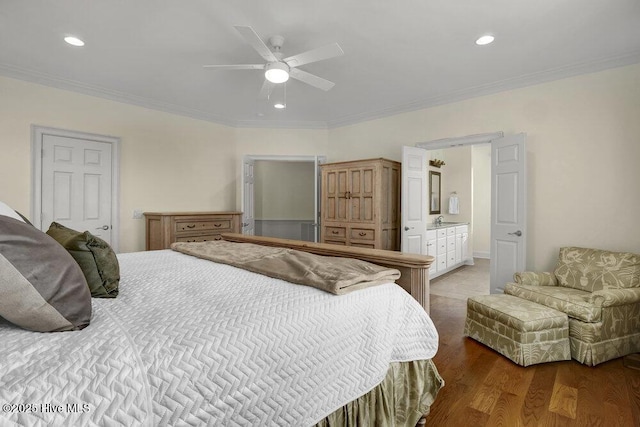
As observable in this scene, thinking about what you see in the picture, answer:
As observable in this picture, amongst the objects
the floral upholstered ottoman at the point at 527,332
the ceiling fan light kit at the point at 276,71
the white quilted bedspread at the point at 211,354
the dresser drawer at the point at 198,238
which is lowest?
the floral upholstered ottoman at the point at 527,332

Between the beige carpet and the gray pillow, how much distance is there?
418 centimetres

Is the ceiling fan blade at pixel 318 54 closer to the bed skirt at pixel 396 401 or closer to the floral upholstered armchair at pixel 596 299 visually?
the bed skirt at pixel 396 401

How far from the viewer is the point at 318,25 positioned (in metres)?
2.45

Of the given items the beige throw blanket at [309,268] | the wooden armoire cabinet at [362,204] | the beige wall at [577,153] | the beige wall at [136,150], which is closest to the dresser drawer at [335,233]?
the wooden armoire cabinet at [362,204]

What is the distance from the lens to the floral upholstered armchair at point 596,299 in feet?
7.68

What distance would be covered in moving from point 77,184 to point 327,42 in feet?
10.8

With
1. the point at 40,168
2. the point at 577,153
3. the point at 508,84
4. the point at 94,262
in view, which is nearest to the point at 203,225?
the point at 40,168

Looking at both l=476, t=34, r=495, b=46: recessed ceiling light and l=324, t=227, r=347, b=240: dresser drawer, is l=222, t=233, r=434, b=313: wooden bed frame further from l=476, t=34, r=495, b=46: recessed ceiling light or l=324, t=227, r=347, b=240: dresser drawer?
l=324, t=227, r=347, b=240: dresser drawer

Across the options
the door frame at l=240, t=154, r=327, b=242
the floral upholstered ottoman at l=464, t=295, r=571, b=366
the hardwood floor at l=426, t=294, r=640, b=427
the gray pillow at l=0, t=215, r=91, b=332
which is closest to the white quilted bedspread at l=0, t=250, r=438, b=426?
the gray pillow at l=0, t=215, r=91, b=332

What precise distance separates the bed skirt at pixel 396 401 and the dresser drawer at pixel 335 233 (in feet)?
9.53

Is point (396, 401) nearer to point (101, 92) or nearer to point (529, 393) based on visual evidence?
point (529, 393)

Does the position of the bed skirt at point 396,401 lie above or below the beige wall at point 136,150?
below

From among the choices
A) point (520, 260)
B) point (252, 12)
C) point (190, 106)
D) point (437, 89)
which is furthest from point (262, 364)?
point (190, 106)

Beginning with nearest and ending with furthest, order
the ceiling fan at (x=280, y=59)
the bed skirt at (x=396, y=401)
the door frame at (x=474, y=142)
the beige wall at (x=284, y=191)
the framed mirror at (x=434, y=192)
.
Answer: the bed skirt at (x=396, y=401), the ceiling fan at (x=280, y=59), the door frame at (x=474, y=142), the framed mirror at (x=434, y=192), the beige wall at (x=284, y=191)
